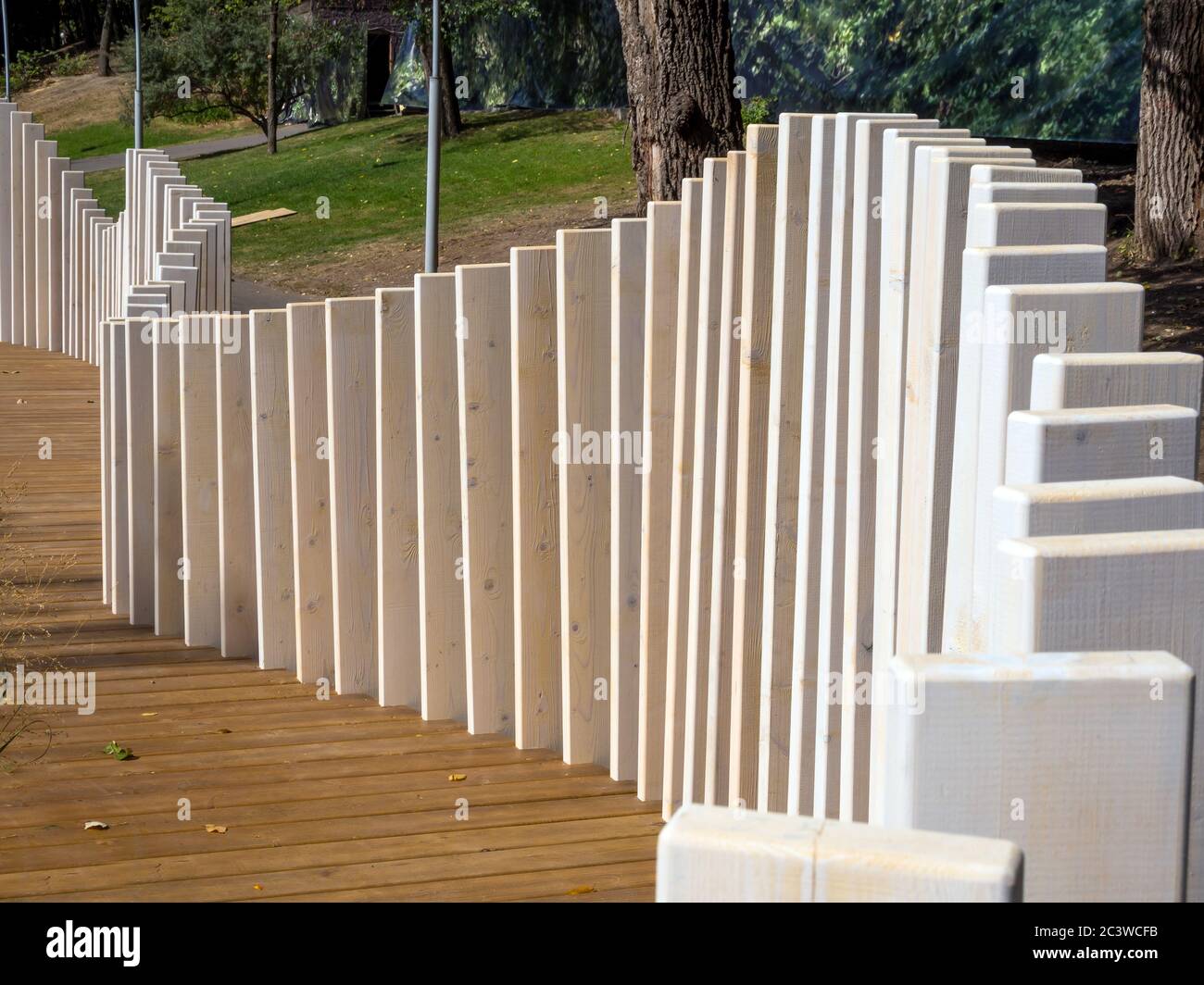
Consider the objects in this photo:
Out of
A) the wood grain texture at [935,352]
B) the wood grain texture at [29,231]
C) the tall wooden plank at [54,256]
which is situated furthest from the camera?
the wood grain texture at [29,231]

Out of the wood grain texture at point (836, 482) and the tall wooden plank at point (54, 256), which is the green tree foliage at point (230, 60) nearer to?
the tall wooden plank at point (54, 256)

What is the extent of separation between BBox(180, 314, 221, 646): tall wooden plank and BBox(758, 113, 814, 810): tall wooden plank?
2.62 metres

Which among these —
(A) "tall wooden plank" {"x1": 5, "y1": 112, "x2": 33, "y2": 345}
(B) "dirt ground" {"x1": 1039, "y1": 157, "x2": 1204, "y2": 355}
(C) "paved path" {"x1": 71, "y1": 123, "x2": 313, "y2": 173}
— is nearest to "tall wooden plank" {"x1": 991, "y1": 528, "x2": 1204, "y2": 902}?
(B) "dirt ground" {"x1": 1039, "y1": 157, "x2": 1204, "y2": 355}

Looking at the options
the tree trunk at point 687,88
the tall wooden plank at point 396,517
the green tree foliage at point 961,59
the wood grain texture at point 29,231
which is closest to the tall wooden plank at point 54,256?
the wood grain texture at point 29,231

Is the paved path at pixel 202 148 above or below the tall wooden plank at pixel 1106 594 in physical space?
above

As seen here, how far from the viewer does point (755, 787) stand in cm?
387

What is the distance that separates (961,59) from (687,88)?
1549 cm

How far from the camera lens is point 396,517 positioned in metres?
4.90

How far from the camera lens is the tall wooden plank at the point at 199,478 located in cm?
553

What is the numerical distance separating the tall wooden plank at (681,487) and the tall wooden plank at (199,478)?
211cm

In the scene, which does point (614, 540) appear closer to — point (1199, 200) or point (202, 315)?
point (202, 315)

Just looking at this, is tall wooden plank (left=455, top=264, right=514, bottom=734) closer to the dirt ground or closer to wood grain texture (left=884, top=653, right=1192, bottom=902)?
wood grain texture (left=884, top=653, right=1192, bottom=902)

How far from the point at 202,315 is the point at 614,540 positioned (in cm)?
211
